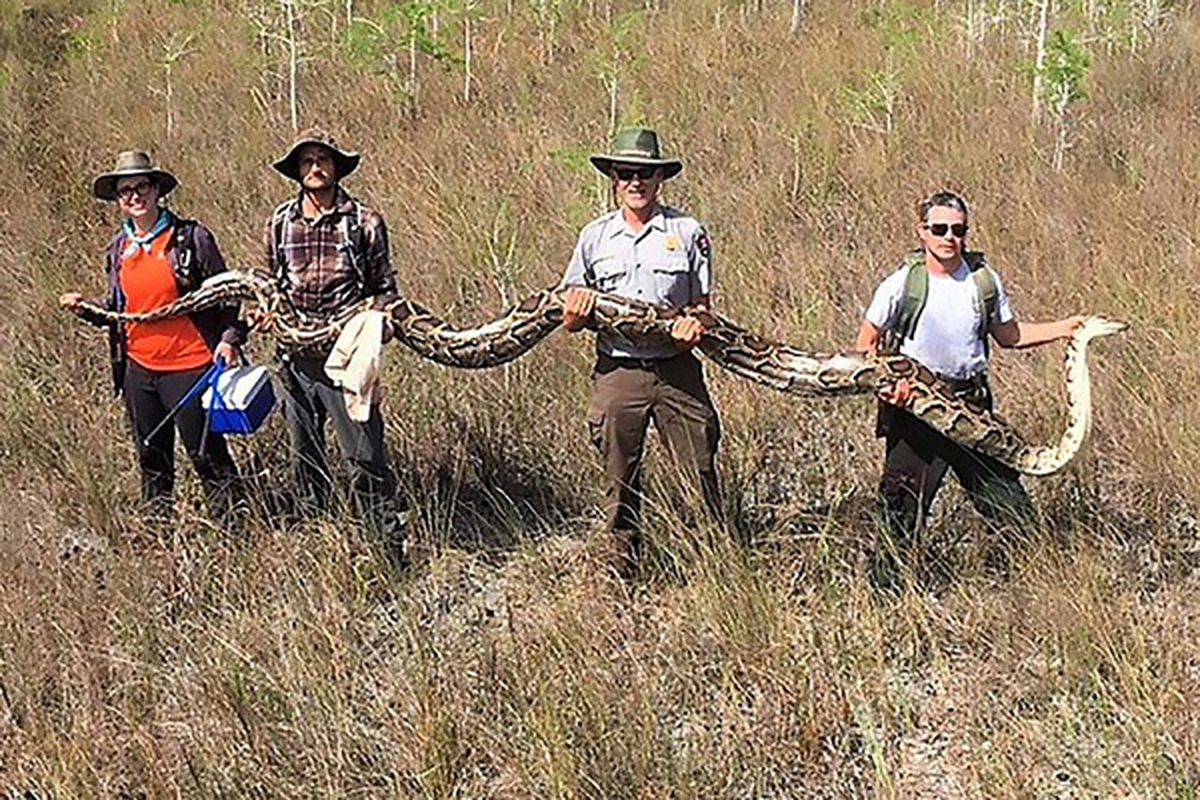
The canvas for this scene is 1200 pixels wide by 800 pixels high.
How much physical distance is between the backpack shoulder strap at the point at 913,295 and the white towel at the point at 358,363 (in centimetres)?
204

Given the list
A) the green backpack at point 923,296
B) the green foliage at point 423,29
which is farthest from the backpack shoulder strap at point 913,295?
the green foliage at point 423,29

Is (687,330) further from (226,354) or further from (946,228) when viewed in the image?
(226,354)

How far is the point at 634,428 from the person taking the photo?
436cm

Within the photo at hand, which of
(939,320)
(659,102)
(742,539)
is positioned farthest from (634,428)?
(659,102)

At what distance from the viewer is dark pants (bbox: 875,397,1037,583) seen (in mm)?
4340

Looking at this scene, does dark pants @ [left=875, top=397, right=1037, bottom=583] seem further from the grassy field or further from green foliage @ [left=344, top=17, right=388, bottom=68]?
green foliage @ [left=344, top=17, right=388, bottom=68]

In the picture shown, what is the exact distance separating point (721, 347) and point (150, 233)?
256 centimetres

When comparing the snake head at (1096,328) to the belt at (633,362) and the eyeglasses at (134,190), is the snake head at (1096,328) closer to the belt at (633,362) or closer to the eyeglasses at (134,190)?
the belt at (633,362)

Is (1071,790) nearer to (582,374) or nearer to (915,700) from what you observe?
(915,700)

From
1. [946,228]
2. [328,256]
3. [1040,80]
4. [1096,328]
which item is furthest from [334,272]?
[1040,80]

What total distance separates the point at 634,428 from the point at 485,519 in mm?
1275

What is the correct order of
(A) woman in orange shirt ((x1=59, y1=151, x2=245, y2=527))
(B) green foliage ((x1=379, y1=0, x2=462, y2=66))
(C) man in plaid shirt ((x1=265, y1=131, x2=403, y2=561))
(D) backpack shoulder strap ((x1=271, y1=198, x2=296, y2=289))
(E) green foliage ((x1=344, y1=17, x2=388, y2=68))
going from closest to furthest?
(C) man in plaid shirt ((x1=265, y1=131, x2=403, y2=561))
(D) backpack shoulder strap ((x1=271, y1=198, x2=296, y2=289))
(A) woman in orange shirt ((x1=59, y1=151, x2=245, y2=527))
(B) green foliage ((x1=379, y1=0, x2=462, y2=66))
(E) green foliage ((x1=344, y1=17, x2=388, y2=68))

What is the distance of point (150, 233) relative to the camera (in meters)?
4.79

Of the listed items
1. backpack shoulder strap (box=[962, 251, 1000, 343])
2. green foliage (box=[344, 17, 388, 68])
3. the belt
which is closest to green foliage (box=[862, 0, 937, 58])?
green foliage (box=[344, 17, 388, 68])
